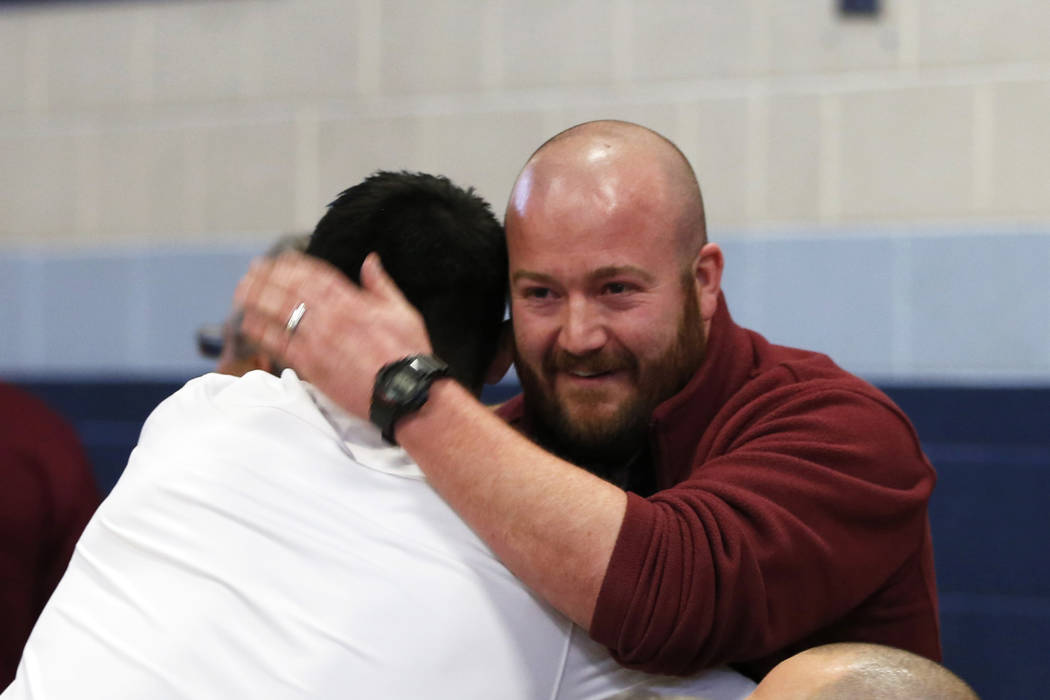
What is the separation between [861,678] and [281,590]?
22.1 inches

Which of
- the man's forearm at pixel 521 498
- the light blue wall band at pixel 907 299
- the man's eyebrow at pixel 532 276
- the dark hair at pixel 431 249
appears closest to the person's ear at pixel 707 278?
the man's eyebrow at pixel 532 276

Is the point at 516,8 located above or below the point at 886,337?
above

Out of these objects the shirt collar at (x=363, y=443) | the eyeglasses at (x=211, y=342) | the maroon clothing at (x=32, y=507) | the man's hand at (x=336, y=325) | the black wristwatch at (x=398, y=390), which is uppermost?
the man's hand at (x=336, y=325)

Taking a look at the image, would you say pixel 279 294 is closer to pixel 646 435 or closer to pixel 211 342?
pixel 646 435

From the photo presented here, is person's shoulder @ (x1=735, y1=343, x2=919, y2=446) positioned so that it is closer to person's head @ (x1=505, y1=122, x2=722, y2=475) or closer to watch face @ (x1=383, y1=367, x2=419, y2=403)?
person's head @ (x1=505, y1=122, x2=722, y2=475)

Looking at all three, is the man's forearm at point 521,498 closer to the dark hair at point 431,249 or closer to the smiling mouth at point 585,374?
the dark hair at point 431,249

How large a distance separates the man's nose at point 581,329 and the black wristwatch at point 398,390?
398 millimetres

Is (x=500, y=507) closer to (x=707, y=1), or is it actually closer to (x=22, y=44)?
(x=707, y=1)

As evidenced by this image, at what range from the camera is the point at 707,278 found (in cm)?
188

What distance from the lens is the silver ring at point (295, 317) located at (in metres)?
1.42

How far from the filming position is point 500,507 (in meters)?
1.29

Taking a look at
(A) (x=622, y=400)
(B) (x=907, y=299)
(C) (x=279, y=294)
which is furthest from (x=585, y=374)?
(B) (x=907, y=299)

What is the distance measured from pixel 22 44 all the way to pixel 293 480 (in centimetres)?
264

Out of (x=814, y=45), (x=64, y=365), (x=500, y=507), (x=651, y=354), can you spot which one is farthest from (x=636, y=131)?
(x=64, y=365)
